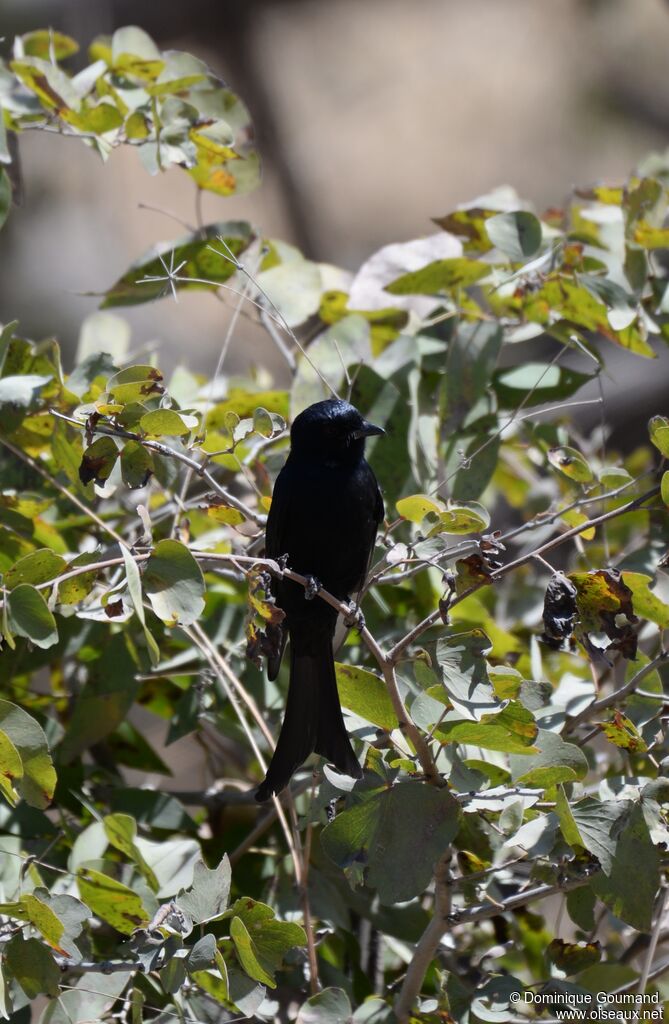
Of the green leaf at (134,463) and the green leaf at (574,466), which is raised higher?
the green leaf at (574,466)

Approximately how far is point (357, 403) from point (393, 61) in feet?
19.3

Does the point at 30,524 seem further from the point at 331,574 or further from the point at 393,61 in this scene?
the point at 393,61

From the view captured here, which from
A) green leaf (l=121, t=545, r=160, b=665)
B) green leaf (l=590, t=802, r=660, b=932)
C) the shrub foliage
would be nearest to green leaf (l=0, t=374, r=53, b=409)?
the shrub foliage

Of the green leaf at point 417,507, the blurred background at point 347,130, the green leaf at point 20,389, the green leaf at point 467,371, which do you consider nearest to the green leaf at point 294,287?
the green leaf at point 467,371

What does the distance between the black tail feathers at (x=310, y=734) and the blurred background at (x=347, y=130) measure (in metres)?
3.29

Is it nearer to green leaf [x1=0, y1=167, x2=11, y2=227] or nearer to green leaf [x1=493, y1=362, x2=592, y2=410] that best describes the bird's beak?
green leaf [x1=493, y1=362, x2=592, y2=410]

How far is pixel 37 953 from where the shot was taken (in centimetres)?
137

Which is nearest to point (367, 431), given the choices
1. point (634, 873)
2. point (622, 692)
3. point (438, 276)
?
point (438, 276)

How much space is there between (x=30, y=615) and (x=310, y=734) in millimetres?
447

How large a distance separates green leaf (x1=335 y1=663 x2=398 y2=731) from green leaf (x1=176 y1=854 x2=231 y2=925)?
26 centimetres

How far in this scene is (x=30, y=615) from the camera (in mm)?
1443

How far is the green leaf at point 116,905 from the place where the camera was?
5.08 feet

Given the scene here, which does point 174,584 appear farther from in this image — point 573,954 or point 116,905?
point 573,954

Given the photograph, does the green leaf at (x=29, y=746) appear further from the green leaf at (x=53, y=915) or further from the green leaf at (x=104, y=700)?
the green leaf at (x=104, y=700)
